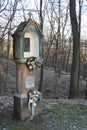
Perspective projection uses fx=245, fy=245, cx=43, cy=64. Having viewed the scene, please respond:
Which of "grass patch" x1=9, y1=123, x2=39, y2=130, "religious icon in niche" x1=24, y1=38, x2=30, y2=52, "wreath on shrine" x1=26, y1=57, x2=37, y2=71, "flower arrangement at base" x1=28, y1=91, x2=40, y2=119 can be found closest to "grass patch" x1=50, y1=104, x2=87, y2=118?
"flower arrangement at base" x1=28, y1=91, x2=40, y2=119

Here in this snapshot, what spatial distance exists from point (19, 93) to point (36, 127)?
0.85m

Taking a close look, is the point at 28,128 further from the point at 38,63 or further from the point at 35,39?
the point at 35,39

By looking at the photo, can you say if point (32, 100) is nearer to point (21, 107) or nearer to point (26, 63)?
point (21, 107)

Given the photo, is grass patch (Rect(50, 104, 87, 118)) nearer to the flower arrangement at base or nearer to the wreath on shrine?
the flower arrangement at base

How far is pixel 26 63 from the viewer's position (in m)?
5.51

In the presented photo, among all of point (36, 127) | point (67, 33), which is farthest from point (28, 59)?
point (67, 33)

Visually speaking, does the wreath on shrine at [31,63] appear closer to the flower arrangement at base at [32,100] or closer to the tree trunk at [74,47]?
the flower arrangement at base at [32,100]

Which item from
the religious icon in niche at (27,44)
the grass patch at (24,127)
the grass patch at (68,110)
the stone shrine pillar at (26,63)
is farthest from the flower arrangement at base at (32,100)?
the religious icon in niche at (27,44)

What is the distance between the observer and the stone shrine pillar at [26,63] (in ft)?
17.8

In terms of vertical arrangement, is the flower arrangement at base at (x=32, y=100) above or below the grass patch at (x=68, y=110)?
above

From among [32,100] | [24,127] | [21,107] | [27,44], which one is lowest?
[24,127]

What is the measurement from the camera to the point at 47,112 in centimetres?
615

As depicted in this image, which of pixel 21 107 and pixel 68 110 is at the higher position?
pixel 21 107

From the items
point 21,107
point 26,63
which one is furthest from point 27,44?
point 21,107
